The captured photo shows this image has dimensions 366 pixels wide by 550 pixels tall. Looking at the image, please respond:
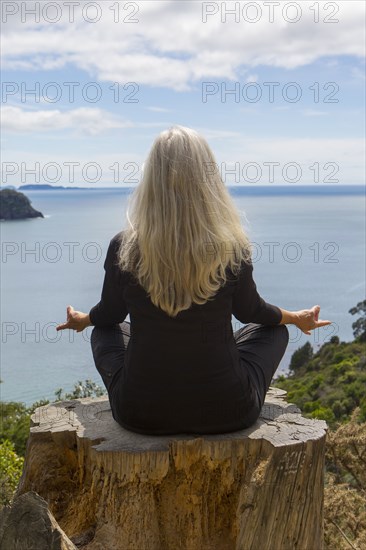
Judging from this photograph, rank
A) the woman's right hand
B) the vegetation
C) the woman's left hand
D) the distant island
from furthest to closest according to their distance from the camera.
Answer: the distant island, the vegetation, the woman's left hand, the woman's right hand

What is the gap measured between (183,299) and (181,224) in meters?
0.39

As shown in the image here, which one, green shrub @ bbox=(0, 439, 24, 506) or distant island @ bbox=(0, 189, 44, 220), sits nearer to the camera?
green shrub @ bbox=(0, 439, 24, 506)

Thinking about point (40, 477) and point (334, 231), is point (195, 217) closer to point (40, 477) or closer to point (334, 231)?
point (40, 477)

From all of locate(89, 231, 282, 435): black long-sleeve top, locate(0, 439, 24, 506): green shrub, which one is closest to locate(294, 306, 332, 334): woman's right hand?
locate(89, 231, 282, 435): black long-sleeve top

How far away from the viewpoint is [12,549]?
9.91 feet

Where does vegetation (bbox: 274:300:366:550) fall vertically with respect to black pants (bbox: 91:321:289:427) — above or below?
below

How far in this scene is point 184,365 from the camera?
152 inches

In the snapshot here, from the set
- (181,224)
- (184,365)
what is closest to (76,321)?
(184,365)

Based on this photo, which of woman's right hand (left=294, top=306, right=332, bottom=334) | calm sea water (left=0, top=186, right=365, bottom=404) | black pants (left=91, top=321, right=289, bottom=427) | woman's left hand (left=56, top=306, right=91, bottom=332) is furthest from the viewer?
calm sea water (left=0, top=186, right=365, bottom=404)

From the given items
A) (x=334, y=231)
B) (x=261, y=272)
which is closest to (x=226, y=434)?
(x=261, y=272)

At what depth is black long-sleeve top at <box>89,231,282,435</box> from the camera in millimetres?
3855

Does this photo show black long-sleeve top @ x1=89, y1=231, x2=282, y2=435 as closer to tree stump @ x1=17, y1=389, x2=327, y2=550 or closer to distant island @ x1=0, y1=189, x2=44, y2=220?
tree stump @ x1=17, y1=389, x2=327, y2=550

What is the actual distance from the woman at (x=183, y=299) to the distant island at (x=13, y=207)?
12351cm

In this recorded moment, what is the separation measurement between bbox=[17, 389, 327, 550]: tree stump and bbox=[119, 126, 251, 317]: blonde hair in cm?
77
